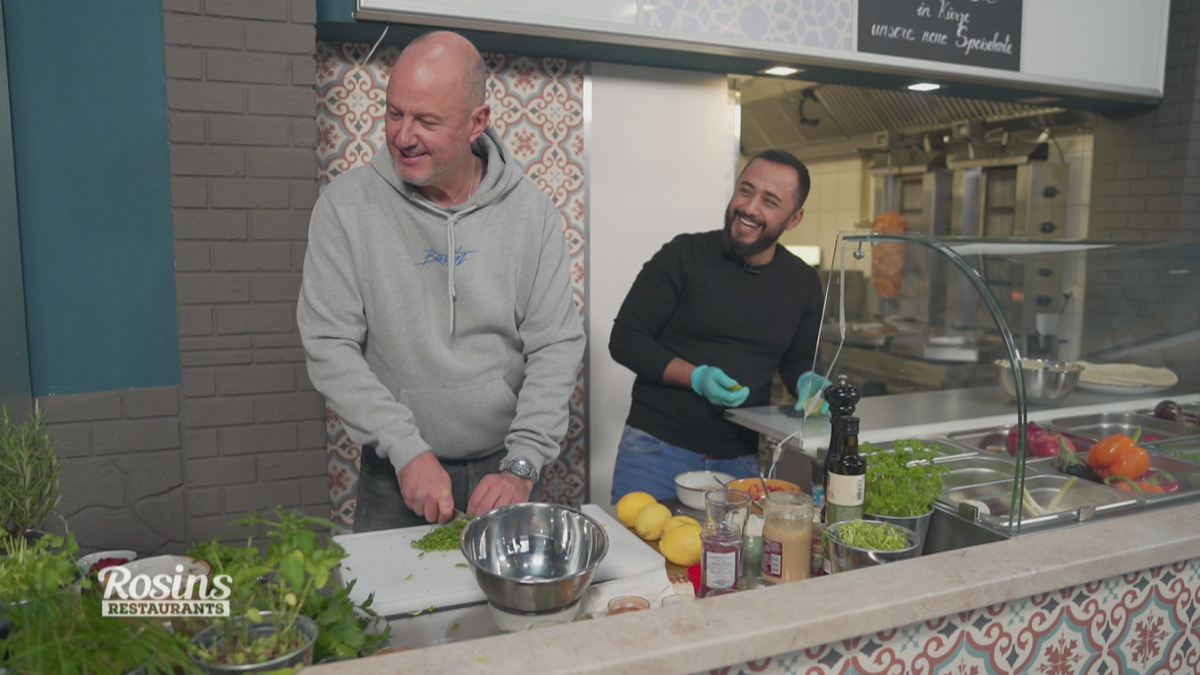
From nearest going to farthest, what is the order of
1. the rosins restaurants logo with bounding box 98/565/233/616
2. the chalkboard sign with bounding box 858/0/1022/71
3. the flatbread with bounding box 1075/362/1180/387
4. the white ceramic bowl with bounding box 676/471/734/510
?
the rosins restaurants logo with bounding box 98/565/233/616
the white ceramic bowl with bounding box 676/471/734/510
the flatbread with bounding box 1075/362/1180/387
the chalkboard sign with bounding box 858/0/1022/71

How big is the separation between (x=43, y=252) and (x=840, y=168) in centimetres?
535

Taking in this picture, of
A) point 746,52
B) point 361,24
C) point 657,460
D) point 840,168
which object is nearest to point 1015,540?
point 657,460

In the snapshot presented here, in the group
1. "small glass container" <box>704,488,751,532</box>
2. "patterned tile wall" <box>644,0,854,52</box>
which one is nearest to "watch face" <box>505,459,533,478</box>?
"small glass container" <box>704,488,751,532</box>

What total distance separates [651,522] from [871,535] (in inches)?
17.7

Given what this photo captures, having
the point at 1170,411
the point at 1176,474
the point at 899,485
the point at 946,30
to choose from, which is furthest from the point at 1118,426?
the point at 946,30

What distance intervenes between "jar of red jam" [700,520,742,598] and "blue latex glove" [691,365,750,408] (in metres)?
1.01

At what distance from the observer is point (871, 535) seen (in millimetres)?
1496

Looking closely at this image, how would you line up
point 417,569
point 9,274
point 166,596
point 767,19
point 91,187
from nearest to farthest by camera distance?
point 166,596
point 417,569
point 9,274
point 91,187
point 767,19

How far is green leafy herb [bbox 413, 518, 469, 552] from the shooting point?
166cm

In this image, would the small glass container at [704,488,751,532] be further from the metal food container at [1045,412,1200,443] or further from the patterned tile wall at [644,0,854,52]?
the patterned tile wall at [644,0,854,52]

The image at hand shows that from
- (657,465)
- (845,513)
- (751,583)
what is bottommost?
(657,465)

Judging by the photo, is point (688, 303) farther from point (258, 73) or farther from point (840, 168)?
point (840, 168)

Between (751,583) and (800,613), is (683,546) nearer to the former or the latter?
(751,583)

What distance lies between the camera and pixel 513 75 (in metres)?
3.33
